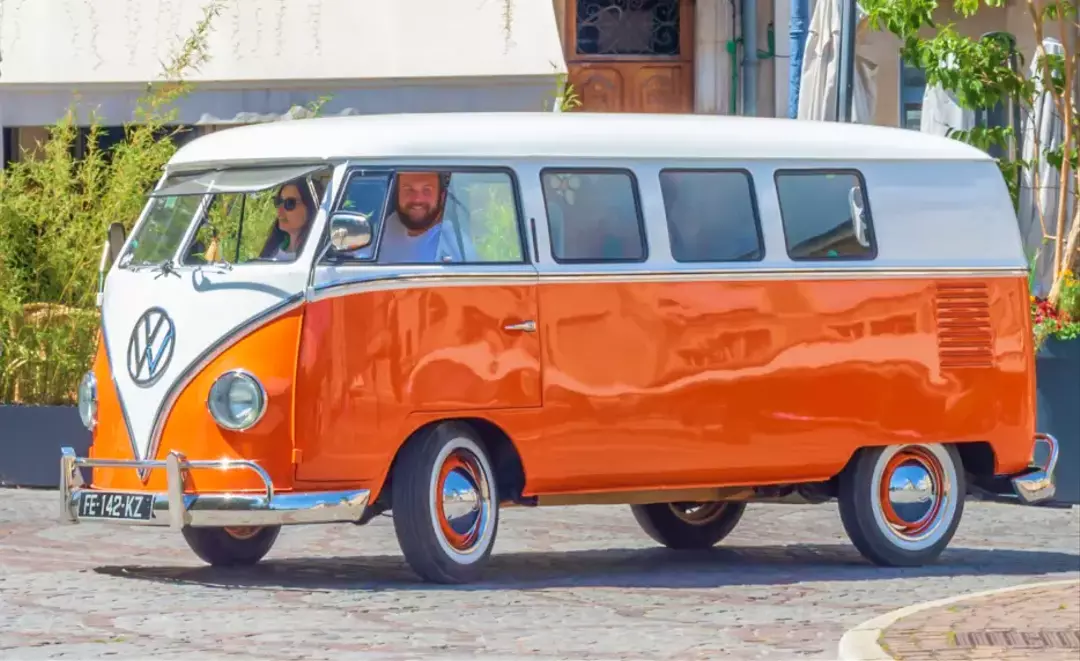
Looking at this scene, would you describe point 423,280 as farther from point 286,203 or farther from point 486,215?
point 286,203

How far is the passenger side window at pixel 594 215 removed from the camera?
12555 millimetres

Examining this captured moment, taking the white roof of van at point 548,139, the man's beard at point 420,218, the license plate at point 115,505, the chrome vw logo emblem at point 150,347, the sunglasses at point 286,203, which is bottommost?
the license plate at point 115,505

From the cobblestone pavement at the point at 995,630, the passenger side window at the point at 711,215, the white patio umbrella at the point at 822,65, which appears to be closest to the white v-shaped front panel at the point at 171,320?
the passenger side window at the point at 711,215

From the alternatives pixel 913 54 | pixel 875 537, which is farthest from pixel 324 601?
pixel 913 54

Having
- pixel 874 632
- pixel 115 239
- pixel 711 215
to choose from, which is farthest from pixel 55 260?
pixel 874 632

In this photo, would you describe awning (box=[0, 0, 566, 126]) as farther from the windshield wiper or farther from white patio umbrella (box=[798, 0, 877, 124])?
the windshield wiper

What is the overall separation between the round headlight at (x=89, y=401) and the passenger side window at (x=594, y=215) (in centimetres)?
230

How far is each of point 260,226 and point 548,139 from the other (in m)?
1.44

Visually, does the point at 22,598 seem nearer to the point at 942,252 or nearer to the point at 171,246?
the point at 171,246

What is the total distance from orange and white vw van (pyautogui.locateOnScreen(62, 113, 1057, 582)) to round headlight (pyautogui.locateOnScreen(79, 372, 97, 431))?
0.07 feet

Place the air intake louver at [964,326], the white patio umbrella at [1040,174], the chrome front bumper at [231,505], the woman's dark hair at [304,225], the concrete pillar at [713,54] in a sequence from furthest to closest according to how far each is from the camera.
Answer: the concrete pillar at [713,54]
the white patio umbrella at [1040,174]
the air intake louver at [964,326]
the woman's dark hair at [304,225]
the chrome front bumper at [231,505]

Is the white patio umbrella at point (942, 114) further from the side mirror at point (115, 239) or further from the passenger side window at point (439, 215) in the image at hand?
the side mirror at point (115, 239)

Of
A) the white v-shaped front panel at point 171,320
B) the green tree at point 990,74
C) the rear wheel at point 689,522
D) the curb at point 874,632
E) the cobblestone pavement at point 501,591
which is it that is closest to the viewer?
the curb at point 874,632

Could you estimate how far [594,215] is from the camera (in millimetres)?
12680
